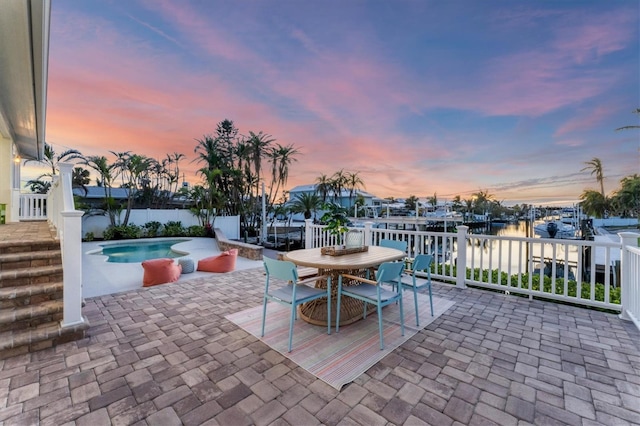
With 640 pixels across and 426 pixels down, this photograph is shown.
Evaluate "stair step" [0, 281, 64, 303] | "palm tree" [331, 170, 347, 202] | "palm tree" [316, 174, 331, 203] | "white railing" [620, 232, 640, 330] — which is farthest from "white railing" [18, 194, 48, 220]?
"palm tree" [331, 170, 347, 202]

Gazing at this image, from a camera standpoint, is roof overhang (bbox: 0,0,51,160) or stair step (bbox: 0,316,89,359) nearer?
stair step (bbox: 0,316,89,359)

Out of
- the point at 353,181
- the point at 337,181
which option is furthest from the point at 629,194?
the point at 337,181

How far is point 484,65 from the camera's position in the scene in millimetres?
6824

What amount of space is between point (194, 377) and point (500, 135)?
1114 cm

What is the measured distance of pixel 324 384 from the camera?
213 cm

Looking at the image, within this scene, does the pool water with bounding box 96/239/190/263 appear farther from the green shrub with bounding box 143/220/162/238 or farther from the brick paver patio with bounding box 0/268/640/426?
the brick paver patio with bounding box 0/268/640/426

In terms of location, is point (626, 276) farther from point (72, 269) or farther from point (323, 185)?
point (323, 185)

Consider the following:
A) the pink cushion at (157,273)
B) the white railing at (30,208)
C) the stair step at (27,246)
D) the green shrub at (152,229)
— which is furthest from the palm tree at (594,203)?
the white railing at (30,208)

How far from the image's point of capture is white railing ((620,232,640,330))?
3.15m

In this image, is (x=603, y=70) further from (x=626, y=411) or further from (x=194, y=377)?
(x=194, y=377)

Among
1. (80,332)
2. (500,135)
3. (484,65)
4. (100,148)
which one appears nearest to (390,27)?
(484,65)

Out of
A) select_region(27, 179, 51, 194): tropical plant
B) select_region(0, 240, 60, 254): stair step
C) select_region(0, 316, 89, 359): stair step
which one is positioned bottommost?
select_region(0, 316, 89, 359): stair step

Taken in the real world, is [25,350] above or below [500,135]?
below

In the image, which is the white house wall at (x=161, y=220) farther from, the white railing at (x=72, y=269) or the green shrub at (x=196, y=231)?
the white railing at (x=72, y=269)
